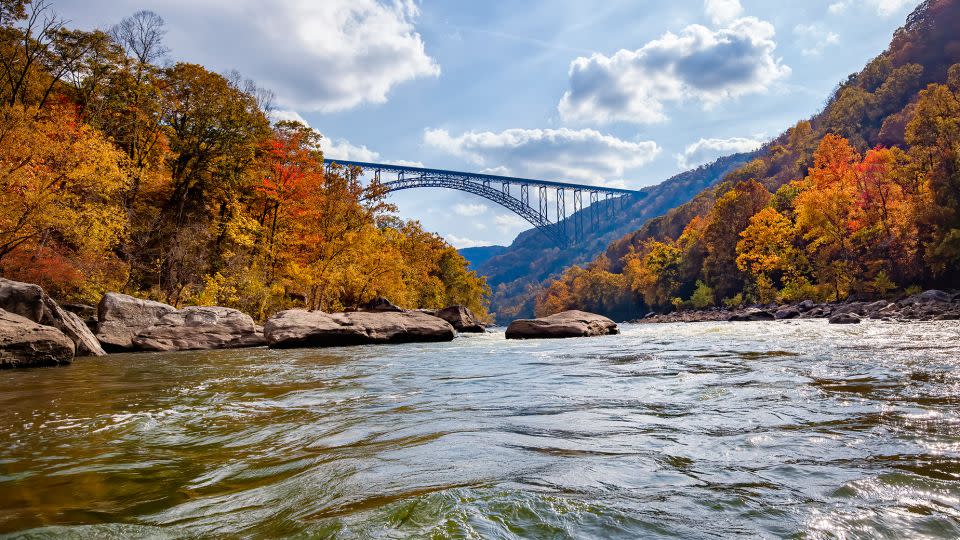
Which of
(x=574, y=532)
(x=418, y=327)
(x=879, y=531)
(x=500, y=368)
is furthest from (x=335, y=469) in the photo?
(x=418, y=327)

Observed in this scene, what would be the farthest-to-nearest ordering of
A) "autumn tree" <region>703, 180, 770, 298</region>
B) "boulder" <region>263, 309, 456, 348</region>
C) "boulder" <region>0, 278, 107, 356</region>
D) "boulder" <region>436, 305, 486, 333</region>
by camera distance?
"autumn tree" <region>703, 180, 770, 298</region>, "boulder" <region>436, 305, 486, 333</region>, "boulder" <region>263, 309, 456, 348</region>, "boulder" <region>0, 278, 107, 356</region>

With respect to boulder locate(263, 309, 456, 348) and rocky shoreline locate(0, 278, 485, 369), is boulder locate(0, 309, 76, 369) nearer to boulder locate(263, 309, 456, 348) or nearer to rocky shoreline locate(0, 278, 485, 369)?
rocky shoreline locate(0, 278, 485, 369)

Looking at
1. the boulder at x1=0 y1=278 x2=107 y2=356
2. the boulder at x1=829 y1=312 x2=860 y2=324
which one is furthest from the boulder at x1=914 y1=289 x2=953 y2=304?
the boulder at x1=0 y1=278 x2=107 y2=356

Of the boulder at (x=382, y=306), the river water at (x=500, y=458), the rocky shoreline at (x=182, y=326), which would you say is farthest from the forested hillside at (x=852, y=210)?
the river water at (x=500, y=458)

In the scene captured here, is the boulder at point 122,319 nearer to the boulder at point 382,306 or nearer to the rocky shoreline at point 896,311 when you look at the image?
the boulder at point 382,306

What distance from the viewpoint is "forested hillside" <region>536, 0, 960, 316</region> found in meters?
26.7

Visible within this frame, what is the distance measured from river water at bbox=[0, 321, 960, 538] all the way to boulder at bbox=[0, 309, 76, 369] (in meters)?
2.43

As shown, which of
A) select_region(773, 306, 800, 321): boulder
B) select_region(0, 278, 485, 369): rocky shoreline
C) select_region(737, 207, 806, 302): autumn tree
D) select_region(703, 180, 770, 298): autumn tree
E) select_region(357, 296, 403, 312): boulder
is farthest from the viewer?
select_region(703, 180, 770, 298): autumn tree

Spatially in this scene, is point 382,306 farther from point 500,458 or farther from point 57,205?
point 500,458

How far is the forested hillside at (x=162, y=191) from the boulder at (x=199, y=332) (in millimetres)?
3180

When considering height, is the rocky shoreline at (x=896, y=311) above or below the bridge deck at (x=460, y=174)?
below

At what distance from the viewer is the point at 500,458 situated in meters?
2.59

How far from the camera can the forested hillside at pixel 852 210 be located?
26672 mm

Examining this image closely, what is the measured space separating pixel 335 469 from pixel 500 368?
17.4 feet
